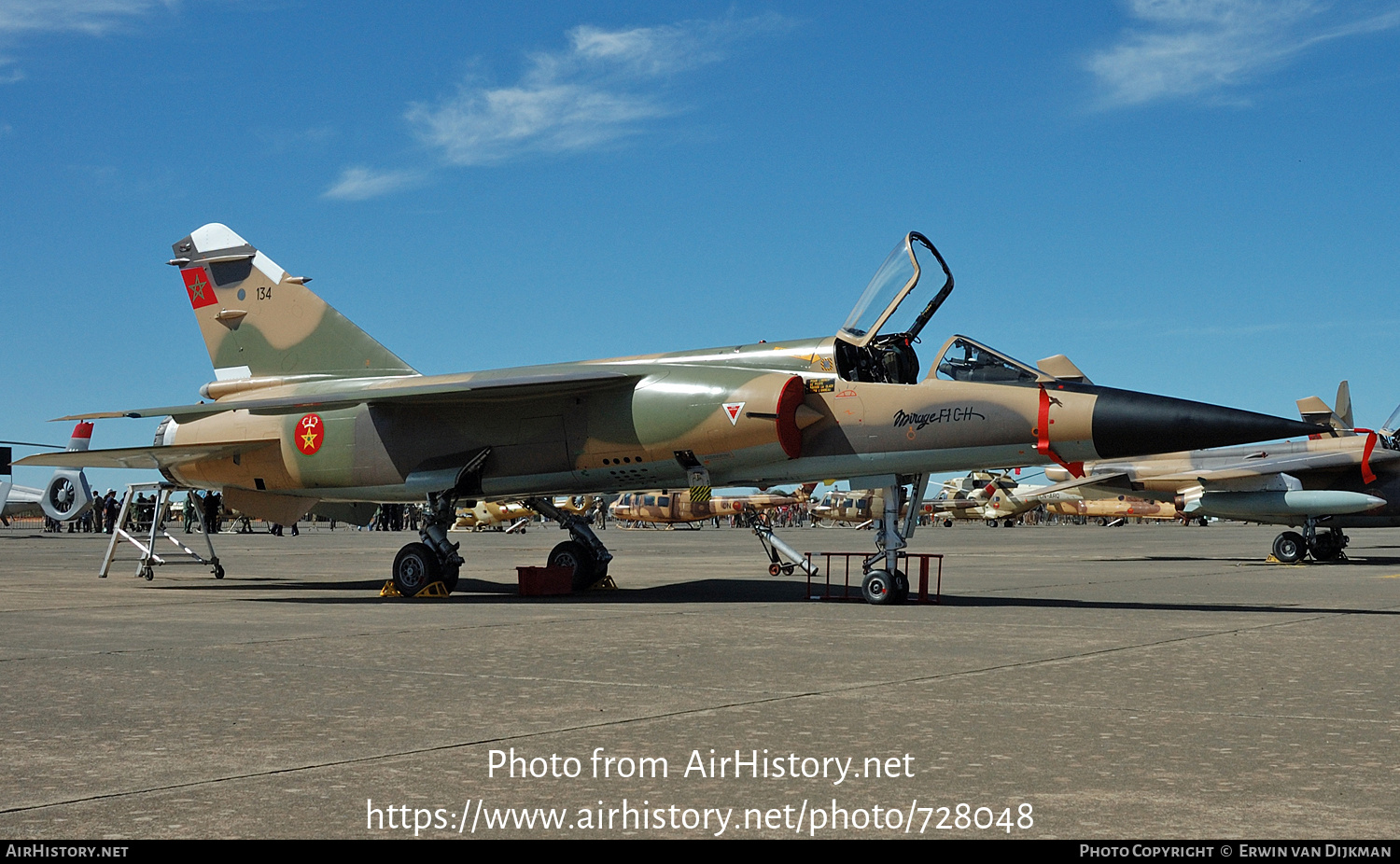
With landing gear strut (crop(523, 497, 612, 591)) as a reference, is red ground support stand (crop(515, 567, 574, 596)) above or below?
below

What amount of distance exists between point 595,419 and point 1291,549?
631 inches

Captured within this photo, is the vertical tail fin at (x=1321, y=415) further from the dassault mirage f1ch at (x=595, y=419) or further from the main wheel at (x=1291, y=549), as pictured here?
the dassault mirage f1ch at (x=595, y=419)

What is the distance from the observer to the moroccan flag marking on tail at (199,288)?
56.1 feet

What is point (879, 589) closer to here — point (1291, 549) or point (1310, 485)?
point (1291, 549)

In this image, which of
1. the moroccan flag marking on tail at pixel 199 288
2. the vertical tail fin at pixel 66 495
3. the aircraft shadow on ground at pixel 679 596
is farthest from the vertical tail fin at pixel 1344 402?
the vertical tail fin at pixel 66 495

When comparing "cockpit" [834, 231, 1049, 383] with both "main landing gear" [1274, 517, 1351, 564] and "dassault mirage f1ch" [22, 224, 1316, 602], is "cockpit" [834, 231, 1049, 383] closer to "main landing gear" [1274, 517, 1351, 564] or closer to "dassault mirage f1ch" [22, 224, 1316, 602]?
"dassault mirage f1ch" [22, 224, 1316, 602]

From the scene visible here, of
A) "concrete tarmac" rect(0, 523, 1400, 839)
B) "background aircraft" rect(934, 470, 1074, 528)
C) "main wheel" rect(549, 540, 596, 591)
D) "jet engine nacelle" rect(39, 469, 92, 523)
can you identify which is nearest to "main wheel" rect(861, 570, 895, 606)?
"concrete tarmac" rect(0, 523, 1400, 839)

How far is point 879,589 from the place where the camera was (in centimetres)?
1246

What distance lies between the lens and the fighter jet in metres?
22.3

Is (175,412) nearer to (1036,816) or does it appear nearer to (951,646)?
(951,646)

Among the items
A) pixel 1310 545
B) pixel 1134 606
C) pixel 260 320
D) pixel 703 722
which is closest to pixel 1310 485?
pixel 1310 545

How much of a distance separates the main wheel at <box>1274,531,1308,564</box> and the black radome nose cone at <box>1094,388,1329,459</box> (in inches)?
550

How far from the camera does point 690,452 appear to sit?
12891 mm
